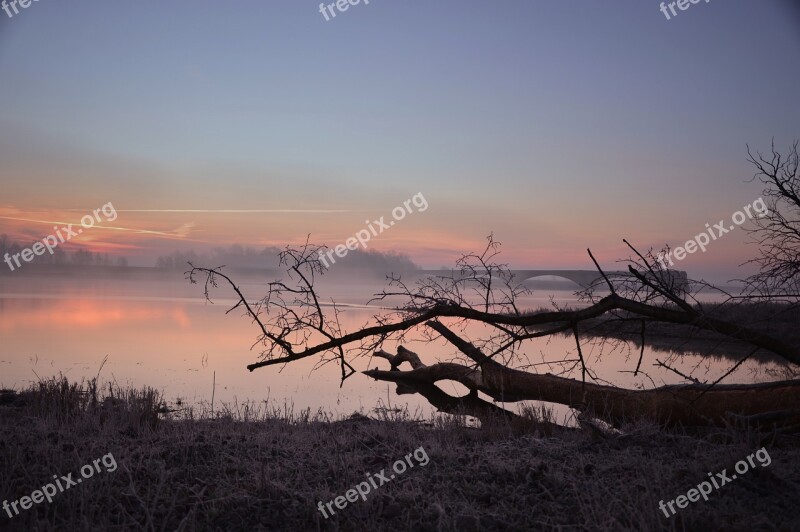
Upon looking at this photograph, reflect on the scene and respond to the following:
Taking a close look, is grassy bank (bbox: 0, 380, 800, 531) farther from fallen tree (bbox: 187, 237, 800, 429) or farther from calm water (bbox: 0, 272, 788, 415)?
calm water (bbox: 0, 272, 788, 415)

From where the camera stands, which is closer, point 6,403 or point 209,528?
point 209,528

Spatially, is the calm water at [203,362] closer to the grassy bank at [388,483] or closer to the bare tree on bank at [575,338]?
the bare tree on bank at [575,338]

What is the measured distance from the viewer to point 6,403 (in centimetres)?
1091

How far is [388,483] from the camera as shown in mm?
5000

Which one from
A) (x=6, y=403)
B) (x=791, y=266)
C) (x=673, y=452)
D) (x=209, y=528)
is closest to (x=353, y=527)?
(x=209, y=528)

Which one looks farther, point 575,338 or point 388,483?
point 575,338

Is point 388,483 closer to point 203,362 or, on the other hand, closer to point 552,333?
point 552,333

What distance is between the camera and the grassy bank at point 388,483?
13.9 ft

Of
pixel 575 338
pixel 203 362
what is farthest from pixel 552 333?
pixel 203 362

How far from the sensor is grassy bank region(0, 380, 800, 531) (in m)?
4.25

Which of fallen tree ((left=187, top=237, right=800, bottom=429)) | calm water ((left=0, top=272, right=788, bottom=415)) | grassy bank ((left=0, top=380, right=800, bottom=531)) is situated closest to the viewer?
grassy bank ((left=0, top=380, right=800, bottom=531))

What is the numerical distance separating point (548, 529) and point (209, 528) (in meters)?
2.32

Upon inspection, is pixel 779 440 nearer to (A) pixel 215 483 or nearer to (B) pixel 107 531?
(A) pixel 215 483

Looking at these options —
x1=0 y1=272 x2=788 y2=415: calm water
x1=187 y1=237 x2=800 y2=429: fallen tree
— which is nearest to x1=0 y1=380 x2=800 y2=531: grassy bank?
x1=187 y1=237 x2=800 y2=429: fallen tree
